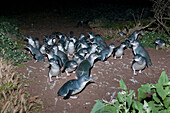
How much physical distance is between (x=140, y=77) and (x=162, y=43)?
104 inches

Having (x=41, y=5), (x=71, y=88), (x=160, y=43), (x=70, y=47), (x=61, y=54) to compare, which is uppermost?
(x=41, y=5)

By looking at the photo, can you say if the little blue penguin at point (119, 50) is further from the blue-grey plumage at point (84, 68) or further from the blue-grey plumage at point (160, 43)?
the blue-grey plumage at point (160, 43)

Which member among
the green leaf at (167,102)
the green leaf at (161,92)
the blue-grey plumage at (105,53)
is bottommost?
the blue-grey plumage at (105,53)

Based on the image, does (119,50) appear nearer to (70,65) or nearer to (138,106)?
(70,65)

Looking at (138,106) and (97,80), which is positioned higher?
(138,106)

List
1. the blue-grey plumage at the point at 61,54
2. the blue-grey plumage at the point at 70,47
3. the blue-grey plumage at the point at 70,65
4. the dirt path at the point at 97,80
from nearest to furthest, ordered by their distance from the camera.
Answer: the dirt path at the point at 97,80
the blue-grey plumage at the point at 70,65
the blue-grey plumage at the point at 61,54
the blue-grey plumage at the point at 70,47

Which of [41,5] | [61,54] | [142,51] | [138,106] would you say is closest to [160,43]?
[142,51]

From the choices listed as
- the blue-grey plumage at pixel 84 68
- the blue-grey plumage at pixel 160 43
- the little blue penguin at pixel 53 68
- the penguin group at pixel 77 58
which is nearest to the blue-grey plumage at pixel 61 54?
the penguin group at pixel 77 58

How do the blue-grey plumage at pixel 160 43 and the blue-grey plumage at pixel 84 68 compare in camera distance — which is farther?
the blue-grey plumage at pixel 160 43

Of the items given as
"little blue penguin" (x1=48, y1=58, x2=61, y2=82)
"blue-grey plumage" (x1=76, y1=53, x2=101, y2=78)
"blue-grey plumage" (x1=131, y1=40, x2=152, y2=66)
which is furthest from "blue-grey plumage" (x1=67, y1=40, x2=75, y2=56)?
"blue-grey plumage" (x1=131, y1=40, x2=152, y2=66)

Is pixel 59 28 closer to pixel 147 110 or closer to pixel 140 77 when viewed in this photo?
pixel 140 77

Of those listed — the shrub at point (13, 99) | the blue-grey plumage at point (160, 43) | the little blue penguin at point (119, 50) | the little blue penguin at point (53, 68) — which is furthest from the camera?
the blue-grey plumage at point (160, 43)

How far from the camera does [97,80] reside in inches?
211

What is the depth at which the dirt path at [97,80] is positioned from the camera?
13.9 ft
